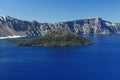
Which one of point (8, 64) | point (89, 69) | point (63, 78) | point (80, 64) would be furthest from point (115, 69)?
point (8, 64)

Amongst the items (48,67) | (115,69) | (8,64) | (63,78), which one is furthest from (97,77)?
(8,64)

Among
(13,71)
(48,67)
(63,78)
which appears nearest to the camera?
(63,78)

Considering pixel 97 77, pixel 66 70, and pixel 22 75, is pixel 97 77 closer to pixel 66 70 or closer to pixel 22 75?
pixel 66 70

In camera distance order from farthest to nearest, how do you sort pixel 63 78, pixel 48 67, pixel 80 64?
pixel 80 64 → pixel 48 67 → pixel 63 78

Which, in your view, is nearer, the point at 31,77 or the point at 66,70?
the point at 31,77

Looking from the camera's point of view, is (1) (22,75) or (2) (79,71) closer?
(1) (22,75)

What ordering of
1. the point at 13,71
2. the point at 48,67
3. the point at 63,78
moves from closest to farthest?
1. the point at 63,78
2. the point at 13,71
3. the point at 48,67

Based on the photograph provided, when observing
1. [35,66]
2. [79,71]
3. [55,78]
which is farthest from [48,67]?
[55,78]

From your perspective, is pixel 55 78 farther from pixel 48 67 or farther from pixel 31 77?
pixel 48 67

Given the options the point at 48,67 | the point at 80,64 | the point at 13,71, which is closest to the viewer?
the point at 13,71
